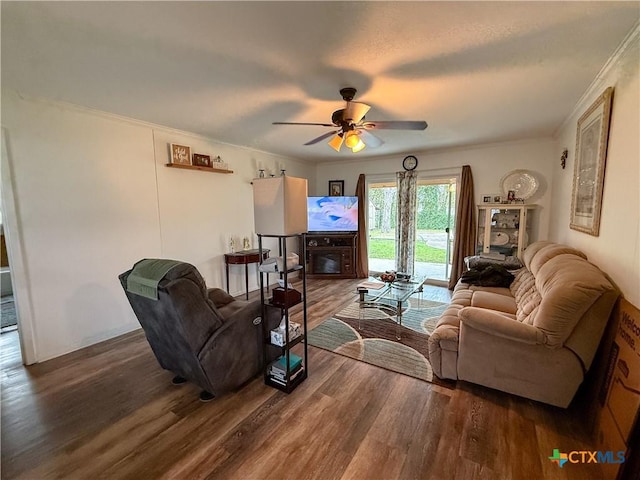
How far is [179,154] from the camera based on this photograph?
11.6 ft

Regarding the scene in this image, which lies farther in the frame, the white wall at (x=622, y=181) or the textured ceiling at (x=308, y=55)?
the white wall at (x=622, y=181)

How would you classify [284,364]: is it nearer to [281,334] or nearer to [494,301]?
[281,334]

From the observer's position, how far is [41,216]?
8.36 ft

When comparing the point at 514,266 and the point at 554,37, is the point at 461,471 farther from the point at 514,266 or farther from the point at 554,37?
the point at 514,266

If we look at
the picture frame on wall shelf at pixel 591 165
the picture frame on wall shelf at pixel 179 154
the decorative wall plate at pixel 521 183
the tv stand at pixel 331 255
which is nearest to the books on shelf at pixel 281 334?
the picture frame on wall shelf at pixel 591 165

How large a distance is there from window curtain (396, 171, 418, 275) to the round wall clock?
9cm

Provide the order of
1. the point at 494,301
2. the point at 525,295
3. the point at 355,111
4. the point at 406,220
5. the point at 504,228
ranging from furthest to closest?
the point at 406,220 → the point at 504,228 → the point at 494,301 → the point at 525,295 → the point at 355,111

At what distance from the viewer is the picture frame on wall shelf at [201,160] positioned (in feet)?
12.3

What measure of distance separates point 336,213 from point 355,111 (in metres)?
3.26

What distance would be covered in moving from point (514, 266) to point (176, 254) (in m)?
4.50

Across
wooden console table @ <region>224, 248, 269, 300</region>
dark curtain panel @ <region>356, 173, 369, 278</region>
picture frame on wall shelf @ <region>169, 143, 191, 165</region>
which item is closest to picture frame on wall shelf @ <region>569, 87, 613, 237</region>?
dark curtain panel @ <region>356, 173, 369, 278</region>

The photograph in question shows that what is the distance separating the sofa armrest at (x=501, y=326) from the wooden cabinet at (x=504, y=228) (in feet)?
9.13

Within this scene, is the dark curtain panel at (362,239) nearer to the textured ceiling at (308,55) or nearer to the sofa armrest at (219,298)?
the textured ceiling at (308,55)

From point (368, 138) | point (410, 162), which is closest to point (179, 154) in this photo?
point (368, 138)
